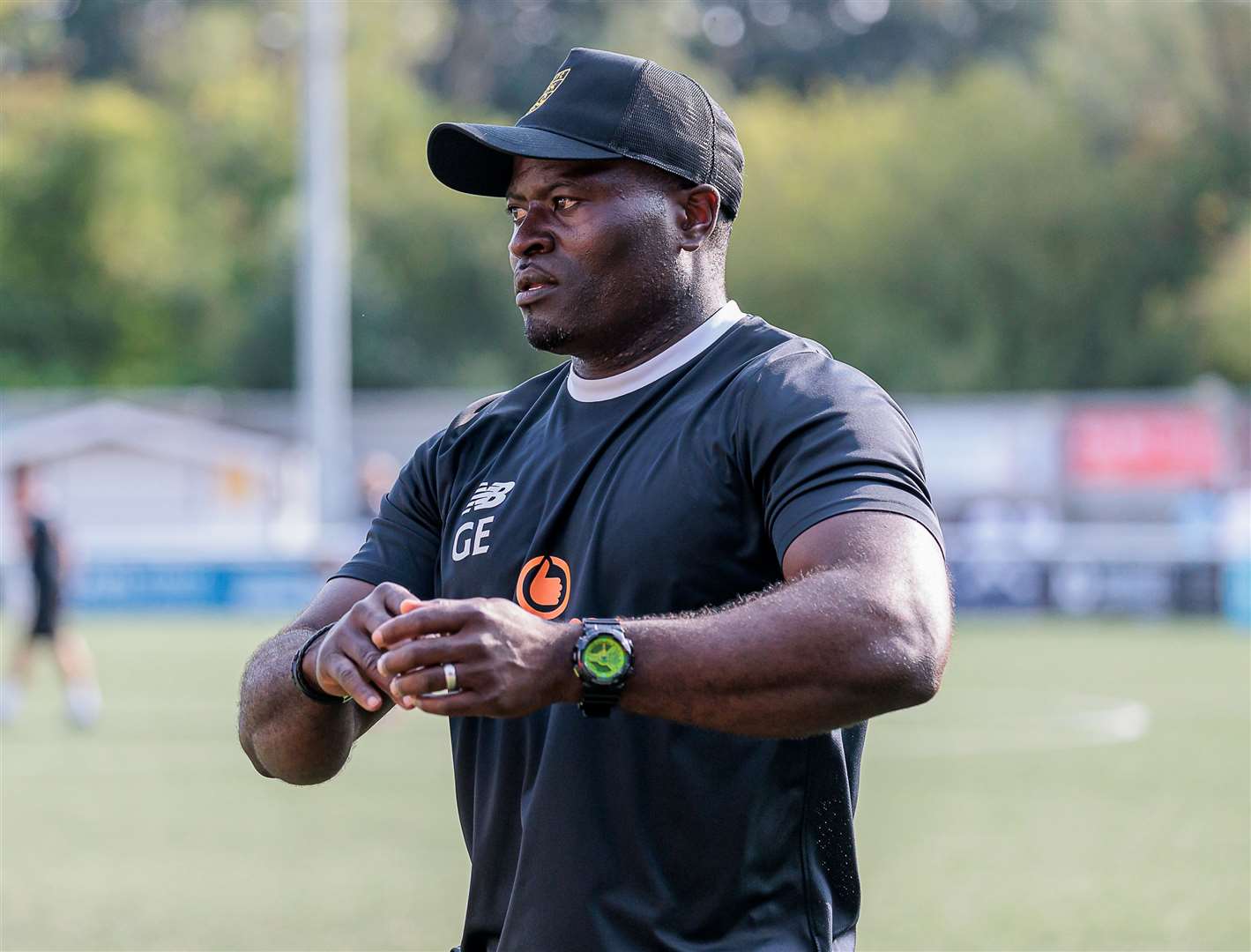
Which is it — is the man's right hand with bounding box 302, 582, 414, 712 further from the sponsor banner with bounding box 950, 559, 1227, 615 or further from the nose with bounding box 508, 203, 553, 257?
the sponsor banner with bounding box 950, 559, 1227, 615

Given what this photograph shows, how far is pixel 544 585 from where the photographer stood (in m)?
3.02

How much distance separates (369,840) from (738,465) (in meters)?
8.69

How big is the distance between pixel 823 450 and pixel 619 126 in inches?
25.8

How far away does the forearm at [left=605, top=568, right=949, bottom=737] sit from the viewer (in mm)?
2496

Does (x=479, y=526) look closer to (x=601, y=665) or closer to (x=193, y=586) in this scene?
(x=601, y=665)

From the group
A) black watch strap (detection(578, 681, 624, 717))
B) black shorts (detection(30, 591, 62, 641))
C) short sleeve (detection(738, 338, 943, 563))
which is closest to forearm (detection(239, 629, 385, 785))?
black watch strap (detection(578, 681, 624, 717))

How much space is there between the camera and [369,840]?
11133mm

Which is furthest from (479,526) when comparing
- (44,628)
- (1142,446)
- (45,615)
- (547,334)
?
(1142,446)

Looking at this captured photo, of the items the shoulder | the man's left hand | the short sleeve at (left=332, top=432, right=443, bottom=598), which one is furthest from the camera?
the short sleeve at (left=332, top=432, right=443, bottom=598)

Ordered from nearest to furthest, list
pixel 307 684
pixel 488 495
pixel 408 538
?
pixel 307 684 < pixel 488 495 < pixel 408 538

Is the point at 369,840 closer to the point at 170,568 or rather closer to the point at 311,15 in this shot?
the point at 170,568

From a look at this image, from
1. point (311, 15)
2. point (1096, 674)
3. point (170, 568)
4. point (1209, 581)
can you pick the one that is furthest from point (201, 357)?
point (1096, 674)

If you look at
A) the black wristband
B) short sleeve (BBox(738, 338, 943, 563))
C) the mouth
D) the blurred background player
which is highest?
the mouth

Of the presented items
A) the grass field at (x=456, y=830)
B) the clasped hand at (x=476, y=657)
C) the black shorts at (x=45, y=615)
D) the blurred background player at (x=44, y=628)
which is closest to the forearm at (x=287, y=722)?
the clasped hand at (x=476, y=657)
